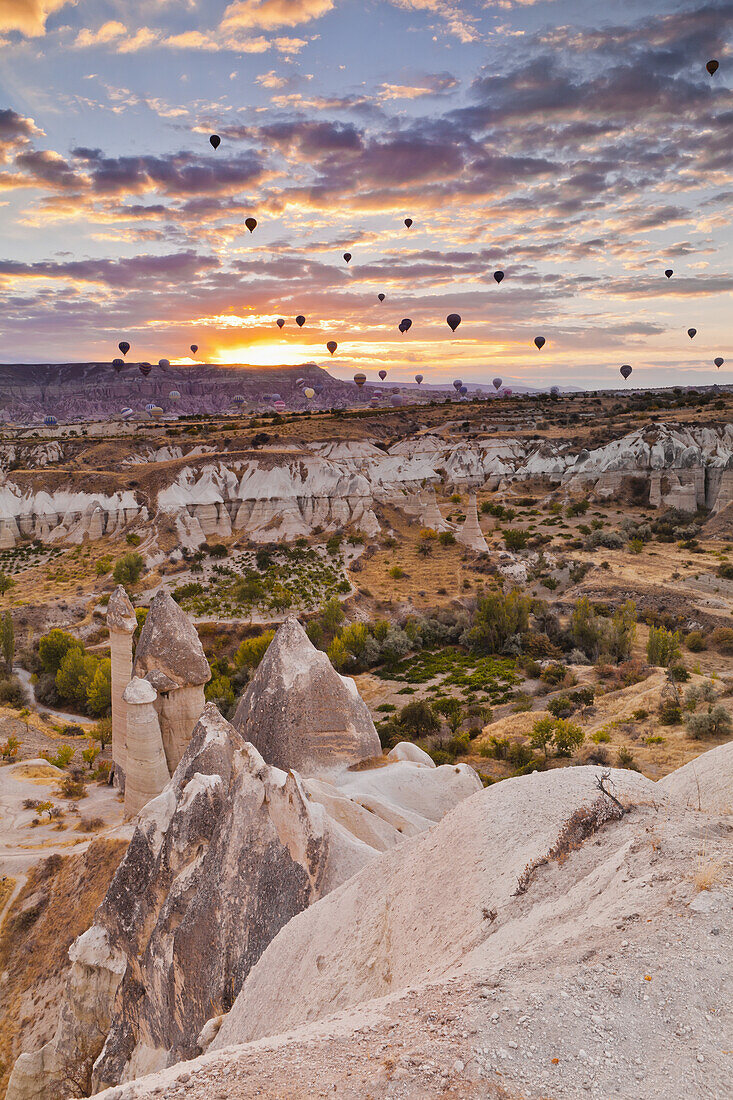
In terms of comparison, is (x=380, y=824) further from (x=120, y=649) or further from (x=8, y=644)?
(x=8, y=644)

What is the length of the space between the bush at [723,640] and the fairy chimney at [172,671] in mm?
24429

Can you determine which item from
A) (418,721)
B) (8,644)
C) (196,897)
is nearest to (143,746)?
(196,897)

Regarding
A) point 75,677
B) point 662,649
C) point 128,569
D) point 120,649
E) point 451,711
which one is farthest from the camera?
point 128,569

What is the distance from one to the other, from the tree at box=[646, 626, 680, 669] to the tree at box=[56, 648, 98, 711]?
26.0 metres

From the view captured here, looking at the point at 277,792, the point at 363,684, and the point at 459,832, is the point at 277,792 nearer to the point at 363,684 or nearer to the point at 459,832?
the point at 459,832

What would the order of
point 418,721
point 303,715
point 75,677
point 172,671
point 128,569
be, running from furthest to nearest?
point 128,569, point 75,677, point 418,721, point 172,671, point 303,715

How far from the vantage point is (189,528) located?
5369 cm

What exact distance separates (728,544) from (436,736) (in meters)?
35.4

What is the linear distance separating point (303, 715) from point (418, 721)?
1030 centimetres

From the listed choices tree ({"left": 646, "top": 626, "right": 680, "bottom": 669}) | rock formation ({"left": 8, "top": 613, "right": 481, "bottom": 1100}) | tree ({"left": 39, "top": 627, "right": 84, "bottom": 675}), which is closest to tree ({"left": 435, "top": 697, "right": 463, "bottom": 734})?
tree ({"left": 646, "top": 626, "right": 680, "bottom": 669})

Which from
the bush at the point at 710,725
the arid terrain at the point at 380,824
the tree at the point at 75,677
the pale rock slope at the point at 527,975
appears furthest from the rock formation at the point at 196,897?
the tree at the point at 75,677

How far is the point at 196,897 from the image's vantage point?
8.69m

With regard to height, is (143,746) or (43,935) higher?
(143,746)

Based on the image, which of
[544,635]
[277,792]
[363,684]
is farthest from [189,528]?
[277,792]
